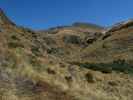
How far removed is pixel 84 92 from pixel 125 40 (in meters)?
36.1

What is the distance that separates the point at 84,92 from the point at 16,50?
211 inches

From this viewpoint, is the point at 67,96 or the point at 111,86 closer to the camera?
the point at 67,96

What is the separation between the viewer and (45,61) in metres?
22.2

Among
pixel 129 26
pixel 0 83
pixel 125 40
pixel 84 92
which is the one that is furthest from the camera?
pixel 129 26

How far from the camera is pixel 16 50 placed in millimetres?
21438

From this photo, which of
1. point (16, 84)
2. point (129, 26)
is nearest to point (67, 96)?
point (16, 84)

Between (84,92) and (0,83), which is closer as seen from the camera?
(0,83)

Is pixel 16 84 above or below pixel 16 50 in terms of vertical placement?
below

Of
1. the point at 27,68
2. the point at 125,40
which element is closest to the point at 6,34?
the point at 27,68

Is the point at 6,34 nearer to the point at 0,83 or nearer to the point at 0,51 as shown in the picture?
the point at 0,51

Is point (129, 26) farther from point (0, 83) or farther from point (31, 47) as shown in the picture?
point (0, 83)

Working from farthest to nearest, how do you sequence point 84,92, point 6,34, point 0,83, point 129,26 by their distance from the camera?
1. point 129,26
2. point 6,34
3. point 84,92
4. point 0,83

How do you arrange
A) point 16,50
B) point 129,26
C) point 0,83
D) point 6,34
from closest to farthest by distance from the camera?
point 0,83 → point 16,50 → point 6,34 → point 129,26

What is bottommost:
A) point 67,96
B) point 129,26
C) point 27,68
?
point 67,96
